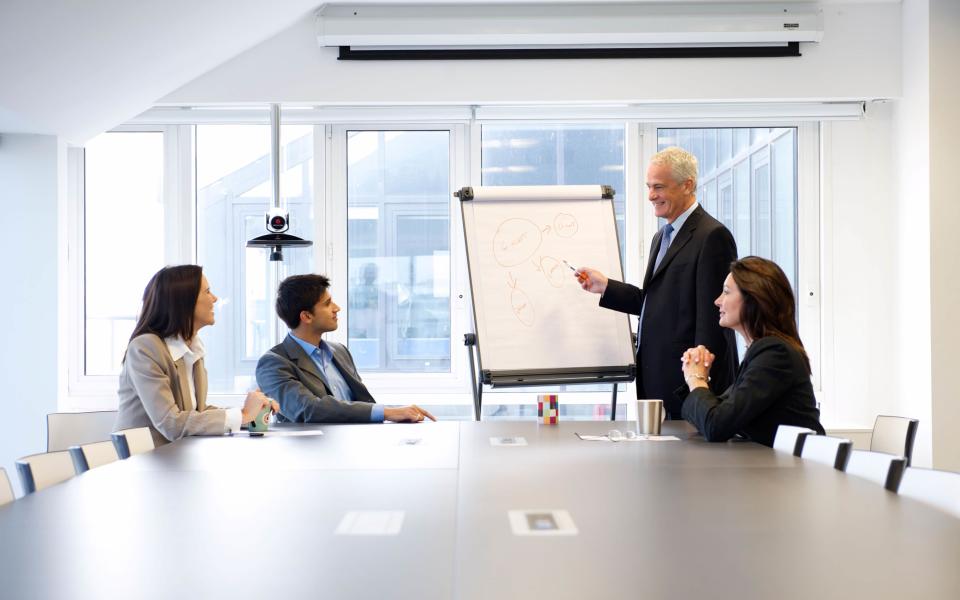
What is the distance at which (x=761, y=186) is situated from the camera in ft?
19.1

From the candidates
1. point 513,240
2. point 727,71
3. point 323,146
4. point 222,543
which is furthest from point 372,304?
point 222,543

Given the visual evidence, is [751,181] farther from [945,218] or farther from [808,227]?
[945,218]

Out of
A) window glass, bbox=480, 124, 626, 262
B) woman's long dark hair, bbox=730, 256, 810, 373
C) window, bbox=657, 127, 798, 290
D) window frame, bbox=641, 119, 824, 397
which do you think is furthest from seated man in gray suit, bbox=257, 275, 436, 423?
window, bbox=657, 127, 798, 290

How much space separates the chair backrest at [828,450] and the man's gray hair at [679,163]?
1520 millimetres

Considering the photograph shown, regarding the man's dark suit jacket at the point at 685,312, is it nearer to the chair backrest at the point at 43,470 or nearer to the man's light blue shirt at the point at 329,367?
the man's light blue shirt at the point at 329,367

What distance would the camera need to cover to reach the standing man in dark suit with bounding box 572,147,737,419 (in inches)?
133

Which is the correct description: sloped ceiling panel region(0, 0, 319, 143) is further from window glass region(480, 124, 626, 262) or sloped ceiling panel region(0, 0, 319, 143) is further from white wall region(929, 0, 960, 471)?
white wall region(929, 0, 960, 471)

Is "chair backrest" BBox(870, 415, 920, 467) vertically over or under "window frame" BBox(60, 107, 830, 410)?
under

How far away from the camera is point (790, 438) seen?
2.51m

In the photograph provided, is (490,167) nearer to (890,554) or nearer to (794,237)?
(794,237)

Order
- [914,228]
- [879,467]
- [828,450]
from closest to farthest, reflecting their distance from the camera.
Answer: [879,467] < [828,450] < [914,228]

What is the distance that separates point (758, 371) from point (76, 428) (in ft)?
8.46

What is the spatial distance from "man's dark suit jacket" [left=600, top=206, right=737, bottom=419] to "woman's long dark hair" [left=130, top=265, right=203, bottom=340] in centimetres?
176

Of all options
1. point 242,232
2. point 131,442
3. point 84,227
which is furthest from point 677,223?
point 84,227
